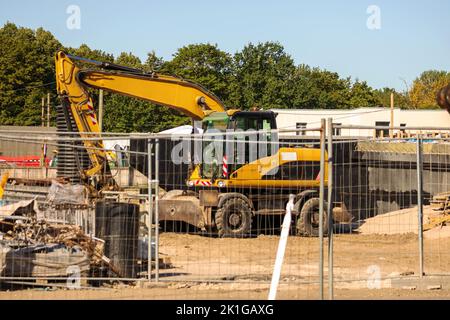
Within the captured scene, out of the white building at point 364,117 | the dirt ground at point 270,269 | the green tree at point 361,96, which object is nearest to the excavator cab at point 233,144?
the dirt ground at point 270,269

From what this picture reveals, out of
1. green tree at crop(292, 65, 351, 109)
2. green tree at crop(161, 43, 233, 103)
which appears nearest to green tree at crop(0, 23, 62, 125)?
green tree at crop(161, 43, 233, 103)

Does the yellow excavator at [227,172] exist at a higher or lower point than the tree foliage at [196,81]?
lower

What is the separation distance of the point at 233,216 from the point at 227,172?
43.0 inches

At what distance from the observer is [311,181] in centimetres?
1966

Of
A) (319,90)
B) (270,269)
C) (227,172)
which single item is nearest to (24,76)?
(319,90)

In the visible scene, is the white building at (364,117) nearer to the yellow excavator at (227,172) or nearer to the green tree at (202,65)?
the green tree at (202,65)

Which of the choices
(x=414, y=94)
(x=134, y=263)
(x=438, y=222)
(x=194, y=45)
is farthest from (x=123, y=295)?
(x=414, y=94)

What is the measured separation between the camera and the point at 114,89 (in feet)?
68.9

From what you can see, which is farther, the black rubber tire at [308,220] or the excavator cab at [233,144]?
the black rubber tire at [308,220]

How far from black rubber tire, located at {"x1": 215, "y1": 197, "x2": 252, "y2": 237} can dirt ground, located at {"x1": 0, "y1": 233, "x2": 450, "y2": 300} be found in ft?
2.32

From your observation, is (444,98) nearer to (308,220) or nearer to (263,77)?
(308,220)

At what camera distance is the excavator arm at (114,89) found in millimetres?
20438

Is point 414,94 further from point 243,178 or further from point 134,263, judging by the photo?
point 134,263

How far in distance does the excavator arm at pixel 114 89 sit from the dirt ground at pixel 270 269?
4328 mm
